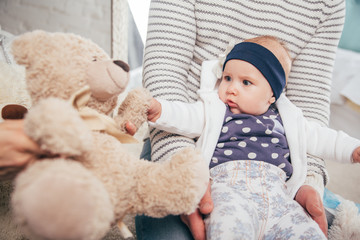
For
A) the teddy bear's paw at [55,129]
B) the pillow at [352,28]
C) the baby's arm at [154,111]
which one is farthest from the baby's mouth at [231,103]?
the pillow at [352,28]

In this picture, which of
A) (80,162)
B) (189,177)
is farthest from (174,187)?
(80,162)

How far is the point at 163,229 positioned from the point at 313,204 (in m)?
0.39

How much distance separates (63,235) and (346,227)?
742mm

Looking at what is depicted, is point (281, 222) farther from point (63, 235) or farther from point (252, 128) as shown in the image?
point (63, 235)

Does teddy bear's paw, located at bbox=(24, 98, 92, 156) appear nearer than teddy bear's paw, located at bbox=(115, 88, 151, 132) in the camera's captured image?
Yes

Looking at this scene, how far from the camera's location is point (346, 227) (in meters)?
0.69

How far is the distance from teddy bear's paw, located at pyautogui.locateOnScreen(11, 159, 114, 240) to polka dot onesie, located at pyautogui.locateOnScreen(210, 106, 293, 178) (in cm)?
48

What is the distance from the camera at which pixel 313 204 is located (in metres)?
0.65

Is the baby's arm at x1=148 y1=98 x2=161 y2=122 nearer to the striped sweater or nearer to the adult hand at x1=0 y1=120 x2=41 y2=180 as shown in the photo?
the striped sweater

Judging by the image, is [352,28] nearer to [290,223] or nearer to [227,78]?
[227,78]

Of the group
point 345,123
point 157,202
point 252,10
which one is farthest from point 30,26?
point 345,123

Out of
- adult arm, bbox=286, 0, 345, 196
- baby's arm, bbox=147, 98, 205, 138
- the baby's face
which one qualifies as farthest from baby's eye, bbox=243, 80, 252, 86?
adult arm, bbox=286, 0, 345, 196

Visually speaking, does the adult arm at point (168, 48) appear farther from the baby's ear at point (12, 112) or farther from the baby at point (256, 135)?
the baby's ear at point (12, 112)

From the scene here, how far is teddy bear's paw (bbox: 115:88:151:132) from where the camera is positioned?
1.74ft
